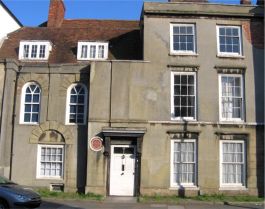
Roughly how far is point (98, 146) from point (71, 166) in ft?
6.17

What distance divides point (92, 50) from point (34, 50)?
133 inches

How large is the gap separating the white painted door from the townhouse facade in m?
0.05

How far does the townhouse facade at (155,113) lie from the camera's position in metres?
23.3

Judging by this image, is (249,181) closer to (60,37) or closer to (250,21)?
(250,21)

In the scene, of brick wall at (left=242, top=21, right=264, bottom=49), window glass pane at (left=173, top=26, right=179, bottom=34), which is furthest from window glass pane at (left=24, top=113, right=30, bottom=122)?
brick wall at (left=242, top=21, right=264, bottom=49)

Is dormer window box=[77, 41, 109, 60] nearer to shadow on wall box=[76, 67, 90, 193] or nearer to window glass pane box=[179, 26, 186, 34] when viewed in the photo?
shadow on wall box=[76, 67, 90, 193]

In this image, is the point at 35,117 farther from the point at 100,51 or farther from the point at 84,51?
the point at 100,51

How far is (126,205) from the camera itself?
20.4m

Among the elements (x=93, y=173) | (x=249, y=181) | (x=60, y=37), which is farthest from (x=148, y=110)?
(x=60, y=37)

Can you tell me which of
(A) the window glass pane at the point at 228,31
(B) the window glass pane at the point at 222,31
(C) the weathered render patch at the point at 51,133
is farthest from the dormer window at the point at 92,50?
(A) the window glass pane at the point at 228,31

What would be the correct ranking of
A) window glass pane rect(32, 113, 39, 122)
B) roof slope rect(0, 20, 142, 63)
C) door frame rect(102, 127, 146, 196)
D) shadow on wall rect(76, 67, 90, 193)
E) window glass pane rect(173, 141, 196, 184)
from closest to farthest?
door frame rect(102, 127, 146, 196), window glass pane rect(173, 141, 196, 184), shadow on wall rect(76, 67, 90, 193), window glass pane rect(32, 113, 39, 122), roof slope rect(0, 20, 142, 63)

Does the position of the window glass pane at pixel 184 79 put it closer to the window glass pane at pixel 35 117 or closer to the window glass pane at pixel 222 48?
the window glass pane at pixel 222 48

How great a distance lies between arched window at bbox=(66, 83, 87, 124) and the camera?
2464cm

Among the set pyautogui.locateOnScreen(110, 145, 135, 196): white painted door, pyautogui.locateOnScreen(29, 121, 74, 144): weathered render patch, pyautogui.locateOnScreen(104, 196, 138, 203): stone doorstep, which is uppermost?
pyautogui.locateOnScreen(29, 121, 74, 144): weathered render patch
